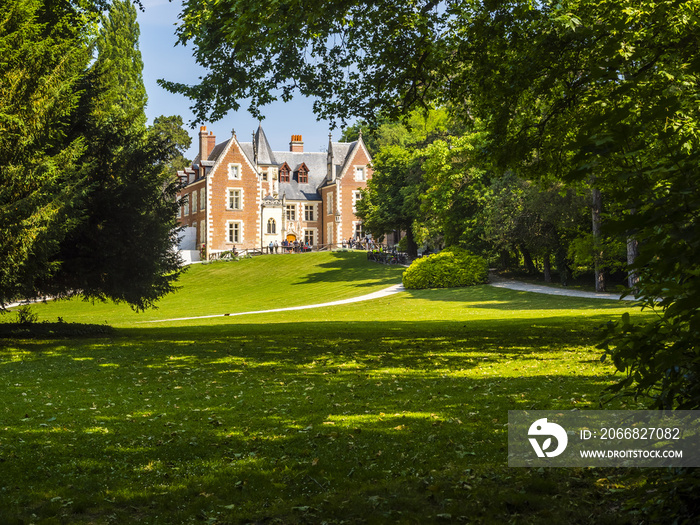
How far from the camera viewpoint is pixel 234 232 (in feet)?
231

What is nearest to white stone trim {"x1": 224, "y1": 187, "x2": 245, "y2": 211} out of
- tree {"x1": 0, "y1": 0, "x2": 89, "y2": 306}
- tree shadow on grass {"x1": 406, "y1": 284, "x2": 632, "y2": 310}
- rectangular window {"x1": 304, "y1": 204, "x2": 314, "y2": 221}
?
rectangular window {"x1": 304, "y1": 204, "x2": 314, "y2": 221}

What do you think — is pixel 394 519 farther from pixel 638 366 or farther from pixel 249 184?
pixel 249 184

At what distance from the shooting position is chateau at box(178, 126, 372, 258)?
69250 mm

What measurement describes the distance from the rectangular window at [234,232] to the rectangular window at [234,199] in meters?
1.81

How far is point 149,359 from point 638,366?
452 inches

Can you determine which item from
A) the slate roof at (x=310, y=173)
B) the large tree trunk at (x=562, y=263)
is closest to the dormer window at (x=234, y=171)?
the slate roof at (x=310, y=173)

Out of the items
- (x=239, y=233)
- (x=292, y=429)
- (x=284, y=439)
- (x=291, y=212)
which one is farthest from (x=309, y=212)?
(x=284, y=439)

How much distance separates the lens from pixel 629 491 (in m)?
4.68

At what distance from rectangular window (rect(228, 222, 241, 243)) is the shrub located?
34365 millimetres

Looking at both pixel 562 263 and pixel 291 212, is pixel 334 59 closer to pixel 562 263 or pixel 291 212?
pixel 562 263

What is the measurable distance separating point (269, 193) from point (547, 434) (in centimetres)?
7136

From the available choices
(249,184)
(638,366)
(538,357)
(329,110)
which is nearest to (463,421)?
(638,366)

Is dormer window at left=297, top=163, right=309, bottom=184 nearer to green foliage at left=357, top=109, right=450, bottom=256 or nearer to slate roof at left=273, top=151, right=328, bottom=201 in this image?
slate roof at left=273, top=151, right=328, bottom=201

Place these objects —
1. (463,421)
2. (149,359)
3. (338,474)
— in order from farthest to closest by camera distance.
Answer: (149,359) < (463,421) < (338,474)
